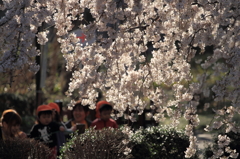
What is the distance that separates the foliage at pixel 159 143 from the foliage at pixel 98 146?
20.9 inches

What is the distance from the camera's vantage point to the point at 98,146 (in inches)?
183

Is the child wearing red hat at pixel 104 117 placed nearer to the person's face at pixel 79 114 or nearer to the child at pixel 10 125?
the person's face at pixel 79 114

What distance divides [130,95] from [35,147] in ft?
4.11

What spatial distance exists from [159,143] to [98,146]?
129 cm

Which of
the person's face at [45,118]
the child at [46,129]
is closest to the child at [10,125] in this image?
the child at [46,129]

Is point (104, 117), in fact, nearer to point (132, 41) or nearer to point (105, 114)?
point (105, 114)

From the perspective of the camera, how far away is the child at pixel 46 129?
629 centimetres

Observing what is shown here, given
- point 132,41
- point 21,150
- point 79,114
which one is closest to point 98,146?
point 21,150

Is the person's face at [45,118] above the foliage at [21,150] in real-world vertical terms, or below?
above

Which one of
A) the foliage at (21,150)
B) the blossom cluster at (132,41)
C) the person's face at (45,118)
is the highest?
the blossom cluster at (132,41)

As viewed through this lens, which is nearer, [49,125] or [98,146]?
[98,146]

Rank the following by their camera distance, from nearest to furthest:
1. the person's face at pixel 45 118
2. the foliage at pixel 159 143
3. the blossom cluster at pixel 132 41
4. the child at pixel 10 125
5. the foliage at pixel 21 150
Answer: the blossom cluster at pixel 132 41, the foliage at pixel 21 150, the foliage at pixel 159 143, the child at pixel 10 125, the person's face at pixel 45 118

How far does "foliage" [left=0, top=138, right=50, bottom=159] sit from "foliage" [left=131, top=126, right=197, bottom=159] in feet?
4.00

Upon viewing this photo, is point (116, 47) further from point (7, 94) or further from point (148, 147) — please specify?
point (7, 94)
